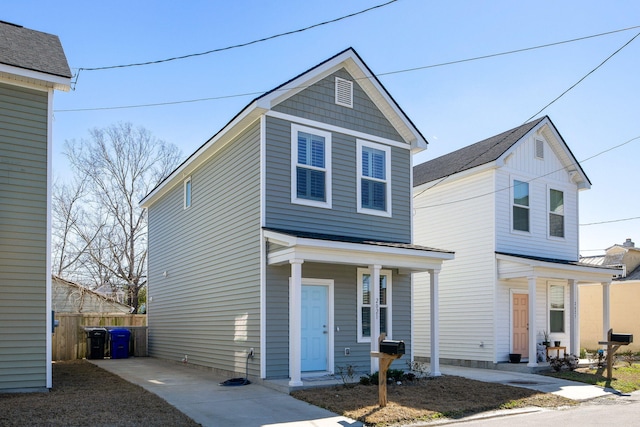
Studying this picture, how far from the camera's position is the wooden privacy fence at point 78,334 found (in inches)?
745

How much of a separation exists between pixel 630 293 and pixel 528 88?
1398cm

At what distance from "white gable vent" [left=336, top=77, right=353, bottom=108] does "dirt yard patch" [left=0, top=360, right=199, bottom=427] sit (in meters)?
7.93

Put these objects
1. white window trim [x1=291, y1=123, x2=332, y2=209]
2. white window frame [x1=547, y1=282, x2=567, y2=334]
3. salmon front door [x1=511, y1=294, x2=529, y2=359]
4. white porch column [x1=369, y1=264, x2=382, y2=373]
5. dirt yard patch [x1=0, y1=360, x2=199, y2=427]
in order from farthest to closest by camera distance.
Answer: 1. white window frame [x1=547, y1=282, x2=567, y2=334]
2. salmon front door [x1=511, y1=294, x2=529, y2=359]
3. white window trim [x1=291, y1=123, x2=332, y2=209]
4. white porch column [x1=369, y1=264, x2=382, y2=373]
5. dirt yard patch [x1=0, y1=360, x2=199, y2=427]

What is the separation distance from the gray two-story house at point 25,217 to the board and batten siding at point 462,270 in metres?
11.9

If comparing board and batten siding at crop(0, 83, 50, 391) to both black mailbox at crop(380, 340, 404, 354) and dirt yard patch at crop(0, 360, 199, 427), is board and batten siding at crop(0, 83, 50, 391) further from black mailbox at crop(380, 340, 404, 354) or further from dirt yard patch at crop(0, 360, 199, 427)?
black mailbox at crop(380, 340, 404, 354)

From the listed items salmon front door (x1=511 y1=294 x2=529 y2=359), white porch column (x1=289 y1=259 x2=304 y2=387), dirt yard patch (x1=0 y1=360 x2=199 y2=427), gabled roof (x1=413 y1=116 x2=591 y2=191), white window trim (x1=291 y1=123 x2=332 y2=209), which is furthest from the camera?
gabled roof (x1=413 y1=116 x2=591 y2=191)

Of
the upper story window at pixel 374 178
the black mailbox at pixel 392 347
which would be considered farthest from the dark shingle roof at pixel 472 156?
the black mailbox at pixel 392 347

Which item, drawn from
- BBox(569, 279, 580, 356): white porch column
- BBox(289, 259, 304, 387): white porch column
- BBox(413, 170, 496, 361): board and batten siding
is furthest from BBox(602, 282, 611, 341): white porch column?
BBox(289, 259, 304, 387): white porch column

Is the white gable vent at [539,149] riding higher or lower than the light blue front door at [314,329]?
higher

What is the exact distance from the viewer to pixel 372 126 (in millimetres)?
14969

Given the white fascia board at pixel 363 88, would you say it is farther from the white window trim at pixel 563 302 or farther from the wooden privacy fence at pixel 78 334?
the wooden privacy fence at pixel 78 334

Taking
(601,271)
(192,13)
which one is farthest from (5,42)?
(601,271)

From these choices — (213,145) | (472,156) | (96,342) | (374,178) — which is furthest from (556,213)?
(96,342)

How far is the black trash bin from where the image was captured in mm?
18969
